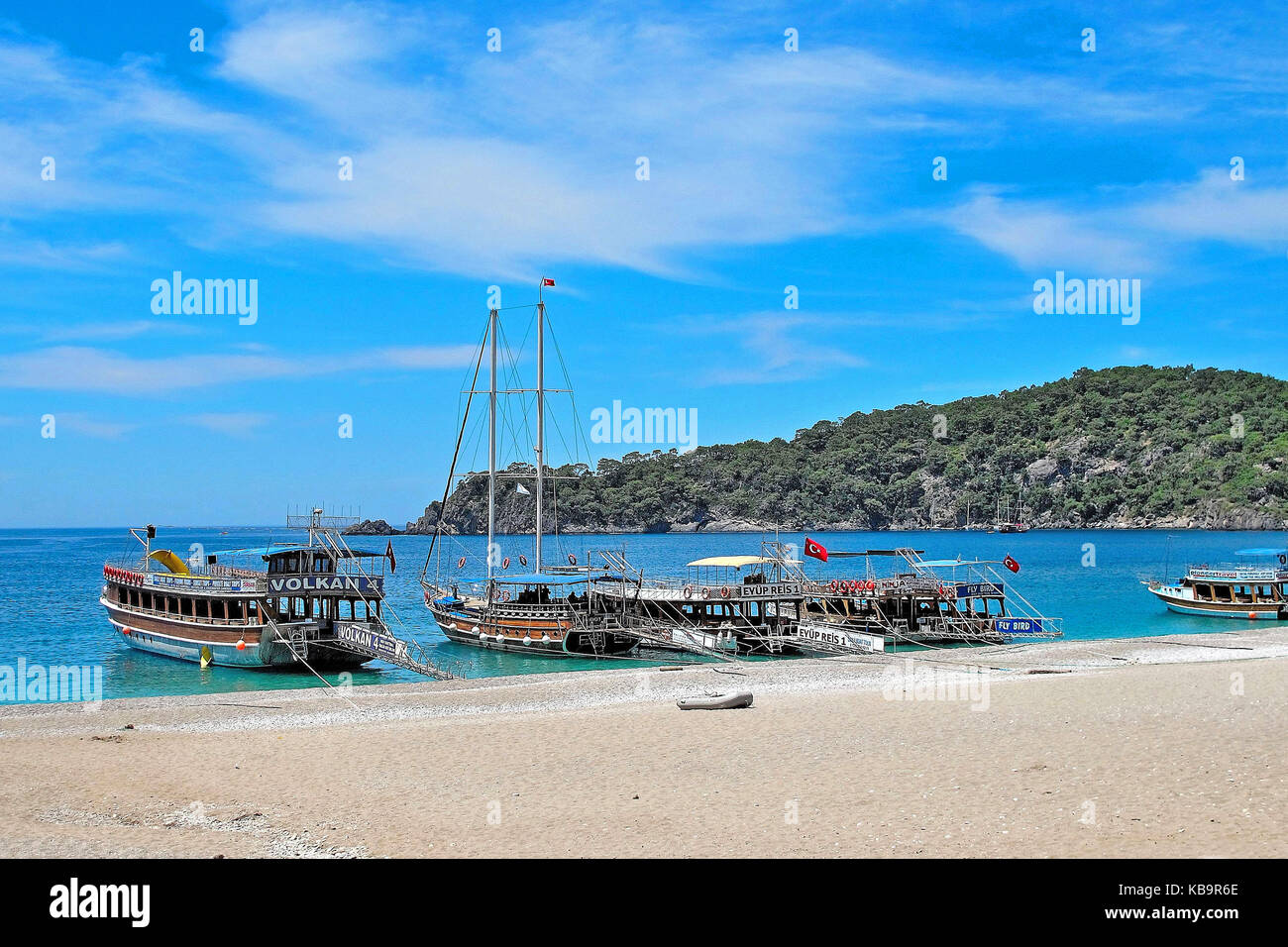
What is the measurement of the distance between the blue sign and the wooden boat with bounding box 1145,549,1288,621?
19.7 metres

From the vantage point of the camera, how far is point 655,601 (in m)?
54.1

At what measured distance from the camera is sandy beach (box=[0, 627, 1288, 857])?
14.7 meters

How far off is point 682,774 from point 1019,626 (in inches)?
1528

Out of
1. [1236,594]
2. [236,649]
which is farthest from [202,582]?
[1236,594]

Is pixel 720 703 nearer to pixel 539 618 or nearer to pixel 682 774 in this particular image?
pixel 682 774

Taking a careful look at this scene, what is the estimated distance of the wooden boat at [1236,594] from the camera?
63750 mm

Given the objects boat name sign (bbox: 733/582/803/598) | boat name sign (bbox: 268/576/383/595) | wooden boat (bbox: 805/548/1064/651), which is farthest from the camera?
boat name sign (bbox: 733/582/803/598)

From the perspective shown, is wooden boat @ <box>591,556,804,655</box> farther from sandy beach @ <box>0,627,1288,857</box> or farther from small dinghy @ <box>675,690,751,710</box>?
small dinghy @ <box>675,690,751,710</box>

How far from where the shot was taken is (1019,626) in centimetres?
5316

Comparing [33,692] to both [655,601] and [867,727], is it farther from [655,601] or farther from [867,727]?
[867,727]

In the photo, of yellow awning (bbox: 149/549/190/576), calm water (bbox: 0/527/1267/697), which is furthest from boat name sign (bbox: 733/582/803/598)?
yellow awning (bbox: 149/549/190/576)

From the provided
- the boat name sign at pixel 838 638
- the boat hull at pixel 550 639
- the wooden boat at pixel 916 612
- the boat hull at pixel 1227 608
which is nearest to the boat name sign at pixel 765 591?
the boat name sign at pixel 838 638

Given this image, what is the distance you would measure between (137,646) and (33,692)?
1125 cm
